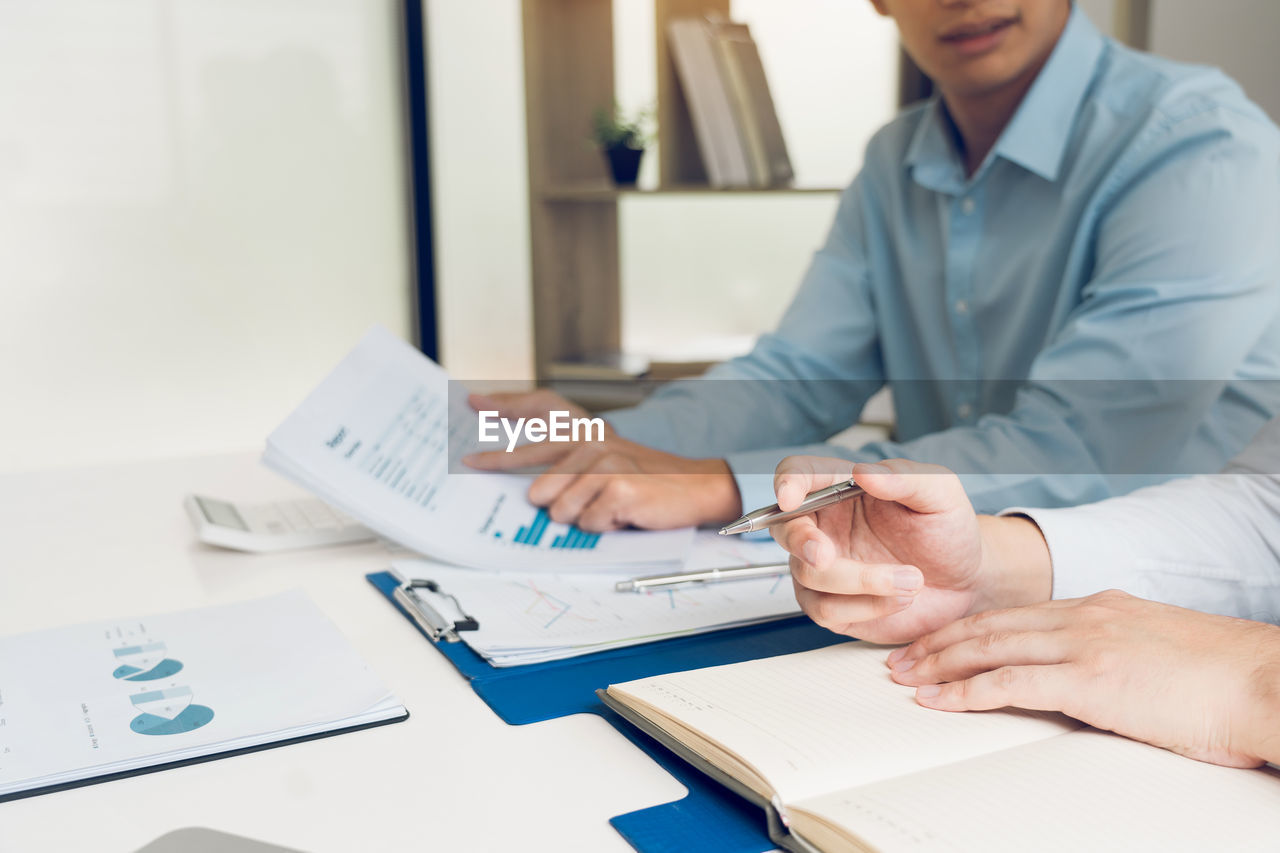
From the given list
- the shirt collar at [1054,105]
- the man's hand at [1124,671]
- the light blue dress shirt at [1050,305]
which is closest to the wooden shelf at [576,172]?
the light blue dress shirt at [1050,305]

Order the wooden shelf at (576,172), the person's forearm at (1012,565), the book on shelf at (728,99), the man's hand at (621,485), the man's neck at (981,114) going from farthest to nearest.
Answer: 1. the wooden shelf at (576,172)
2. the book on shelf at (728,99)
3. the man's neck at (981,114)
4. the man's hand at (621,485)
5. the person's forearm at (1012,565)

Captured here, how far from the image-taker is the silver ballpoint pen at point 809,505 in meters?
0.61

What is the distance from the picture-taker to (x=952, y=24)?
122 centimetres

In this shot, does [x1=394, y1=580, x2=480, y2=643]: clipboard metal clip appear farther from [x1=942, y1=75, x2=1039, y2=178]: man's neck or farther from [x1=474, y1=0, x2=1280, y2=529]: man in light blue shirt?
[x1=942, y1=75, x2=1039, y2=178]: man's neck

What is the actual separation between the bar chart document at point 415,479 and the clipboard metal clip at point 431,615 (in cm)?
6

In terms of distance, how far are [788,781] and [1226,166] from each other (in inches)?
34.0

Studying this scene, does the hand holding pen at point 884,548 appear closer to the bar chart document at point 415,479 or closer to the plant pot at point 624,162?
the bar chart document at point 415,479

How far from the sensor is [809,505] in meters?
0.61

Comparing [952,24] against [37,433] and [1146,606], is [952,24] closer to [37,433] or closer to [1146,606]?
[1146,606]

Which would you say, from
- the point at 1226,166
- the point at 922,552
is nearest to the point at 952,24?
the point at 1226,166

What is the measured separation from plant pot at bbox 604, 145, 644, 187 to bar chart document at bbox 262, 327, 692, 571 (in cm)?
146

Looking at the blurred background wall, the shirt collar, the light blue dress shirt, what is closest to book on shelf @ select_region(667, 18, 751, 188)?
the blurred background wall

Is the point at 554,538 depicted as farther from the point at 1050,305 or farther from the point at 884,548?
the point at 1050,305

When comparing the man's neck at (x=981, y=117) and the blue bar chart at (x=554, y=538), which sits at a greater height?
the man's neck at (x=981, y=117)
